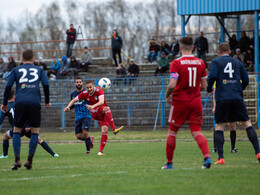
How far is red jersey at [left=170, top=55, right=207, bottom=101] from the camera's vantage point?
8703 mm

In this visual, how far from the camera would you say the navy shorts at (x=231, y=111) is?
9.98 metres

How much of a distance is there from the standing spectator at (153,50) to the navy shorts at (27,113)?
77.9 feet

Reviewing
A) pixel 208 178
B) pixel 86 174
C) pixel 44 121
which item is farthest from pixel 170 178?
pixel 44 121

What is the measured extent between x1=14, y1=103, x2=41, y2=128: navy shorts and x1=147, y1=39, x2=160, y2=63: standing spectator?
2374 cm

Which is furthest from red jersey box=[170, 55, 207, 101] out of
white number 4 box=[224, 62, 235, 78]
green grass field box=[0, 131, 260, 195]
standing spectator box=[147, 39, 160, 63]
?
standing spectator box=[147, 39, 160, 63]

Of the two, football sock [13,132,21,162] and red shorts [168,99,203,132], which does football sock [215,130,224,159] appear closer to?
red shorts [168,99,203,132]

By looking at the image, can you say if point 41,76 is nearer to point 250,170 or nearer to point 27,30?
point 250,170

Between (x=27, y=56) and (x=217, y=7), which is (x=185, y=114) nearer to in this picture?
(x=27, y=56)

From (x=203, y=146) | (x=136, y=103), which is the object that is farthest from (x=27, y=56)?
(x=136, y=103)

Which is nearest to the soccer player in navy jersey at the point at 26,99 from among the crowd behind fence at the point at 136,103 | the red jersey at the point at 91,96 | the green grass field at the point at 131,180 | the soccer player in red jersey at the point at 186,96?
the green grass field at the point at 131,180

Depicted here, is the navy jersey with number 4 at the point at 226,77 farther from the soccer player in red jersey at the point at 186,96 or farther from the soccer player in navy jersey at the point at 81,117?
the soccer player in navy jersey at the point at 81,117

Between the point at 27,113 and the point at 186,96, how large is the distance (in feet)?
9.44

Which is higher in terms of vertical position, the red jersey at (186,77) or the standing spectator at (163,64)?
the red jersey at (186,77)

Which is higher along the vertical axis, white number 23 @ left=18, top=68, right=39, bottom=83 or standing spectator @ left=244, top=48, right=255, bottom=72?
white number 23 @ left=18, top=68, right=39, bottom=83
